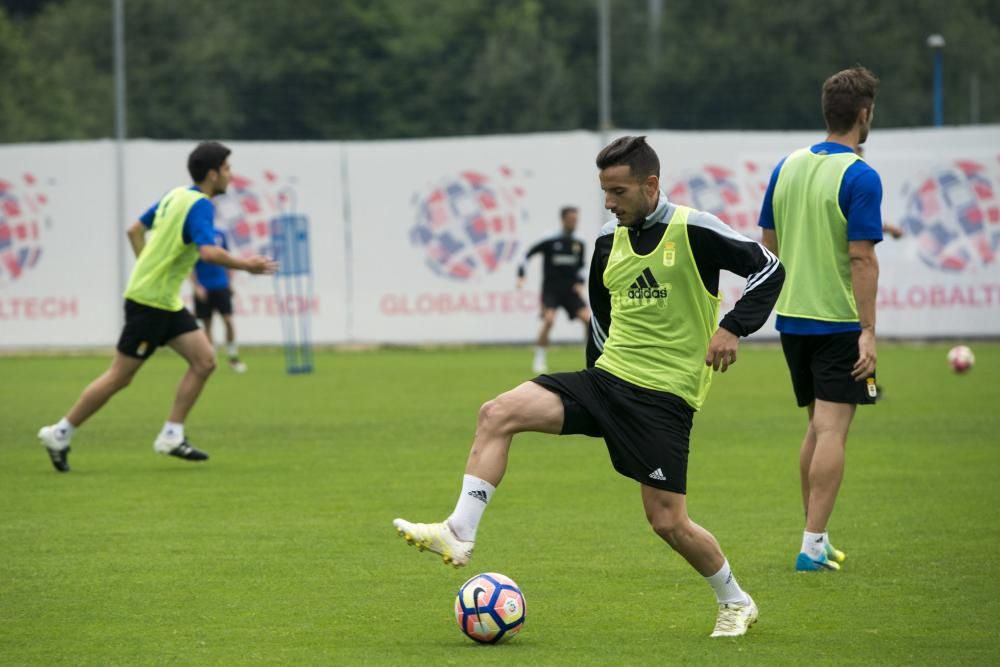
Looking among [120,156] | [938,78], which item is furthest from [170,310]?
[938,78]

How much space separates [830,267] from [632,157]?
1899 millimetres

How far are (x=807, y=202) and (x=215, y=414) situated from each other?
9334 mm

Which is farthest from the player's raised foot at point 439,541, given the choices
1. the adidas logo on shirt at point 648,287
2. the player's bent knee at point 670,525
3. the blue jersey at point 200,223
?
the blue jersey at point 200,223

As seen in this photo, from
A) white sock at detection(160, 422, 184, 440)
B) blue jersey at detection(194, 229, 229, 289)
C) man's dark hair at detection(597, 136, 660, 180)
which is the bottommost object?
white sock at detection(160, 422, 184, 440)

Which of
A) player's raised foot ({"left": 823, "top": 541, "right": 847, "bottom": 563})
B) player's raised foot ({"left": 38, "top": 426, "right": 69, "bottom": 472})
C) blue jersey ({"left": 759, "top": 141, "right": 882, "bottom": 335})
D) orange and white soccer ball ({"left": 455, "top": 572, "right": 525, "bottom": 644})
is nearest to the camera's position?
orange and white soccer ball ({"left": 455, "top": 572, "right": 525, "bottom": 644})

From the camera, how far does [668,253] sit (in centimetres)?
609

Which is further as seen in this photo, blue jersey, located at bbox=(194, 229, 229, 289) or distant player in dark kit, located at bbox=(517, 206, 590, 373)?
distant player in dark kit, located at bbox=(517, 206, 590, 373)

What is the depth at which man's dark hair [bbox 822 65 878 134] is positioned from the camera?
293 inches

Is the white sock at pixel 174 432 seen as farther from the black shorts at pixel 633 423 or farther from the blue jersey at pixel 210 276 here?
the blue jersey at pixel 210 276

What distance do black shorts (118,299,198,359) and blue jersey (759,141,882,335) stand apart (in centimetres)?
541

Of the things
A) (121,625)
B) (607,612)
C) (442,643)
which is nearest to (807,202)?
(607,612)

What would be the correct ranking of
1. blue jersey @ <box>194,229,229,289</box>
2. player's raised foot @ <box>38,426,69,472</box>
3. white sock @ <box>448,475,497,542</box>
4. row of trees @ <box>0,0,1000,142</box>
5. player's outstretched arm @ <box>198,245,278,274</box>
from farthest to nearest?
1. row of trees @ <box>0,0,1000,142</box>
2. blue jersey @ <box>194,229,229,289</box>
3. player's raised foot @ <box>38,426,69,472</box>
4. player's outstretched arm @ <box>198,245,278,274</box>
5. white sock @ <box>448,475,497,542</box>

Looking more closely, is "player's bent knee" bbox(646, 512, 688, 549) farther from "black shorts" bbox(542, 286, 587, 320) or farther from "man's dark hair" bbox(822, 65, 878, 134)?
"black shorts" bbox(542, 286, 587, 320)

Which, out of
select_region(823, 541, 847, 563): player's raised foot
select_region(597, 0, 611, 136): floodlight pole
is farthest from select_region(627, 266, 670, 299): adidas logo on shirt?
select_region(597, 0, 611, 136): floodlight pole
